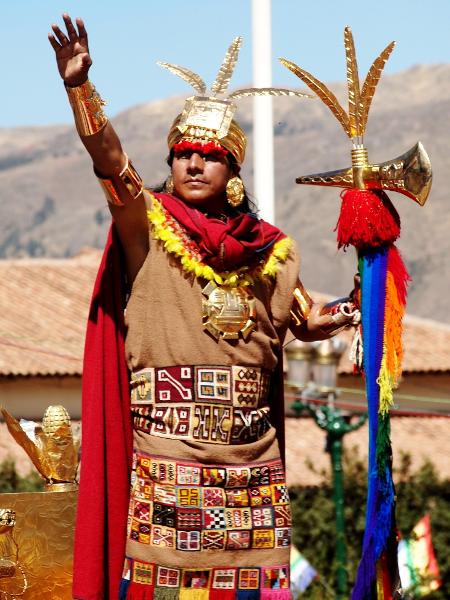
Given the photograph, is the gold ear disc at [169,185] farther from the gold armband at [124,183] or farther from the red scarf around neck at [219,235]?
the gold armband at [124,183]

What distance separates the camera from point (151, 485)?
4859 millimetres

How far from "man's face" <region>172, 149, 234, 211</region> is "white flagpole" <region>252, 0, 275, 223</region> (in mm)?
4892

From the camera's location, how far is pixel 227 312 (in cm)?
491

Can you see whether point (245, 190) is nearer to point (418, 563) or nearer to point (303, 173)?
point (418, 563)

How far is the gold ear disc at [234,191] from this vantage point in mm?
5051

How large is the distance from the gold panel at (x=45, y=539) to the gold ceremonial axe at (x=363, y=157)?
55.5 inches

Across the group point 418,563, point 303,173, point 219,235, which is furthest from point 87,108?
point 303,173

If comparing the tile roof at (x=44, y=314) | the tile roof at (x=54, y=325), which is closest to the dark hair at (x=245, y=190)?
the tile roof at (x=44, y=314)

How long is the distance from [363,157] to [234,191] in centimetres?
47

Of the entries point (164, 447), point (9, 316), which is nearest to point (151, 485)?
point (164, 447)

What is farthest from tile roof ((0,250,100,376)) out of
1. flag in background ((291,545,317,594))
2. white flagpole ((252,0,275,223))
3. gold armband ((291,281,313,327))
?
gold armband ((291,281,313,327))

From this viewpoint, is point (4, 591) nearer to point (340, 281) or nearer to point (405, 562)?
point (405, 562)

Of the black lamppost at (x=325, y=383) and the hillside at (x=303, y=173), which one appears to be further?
the hillside at (x=303, y=173)

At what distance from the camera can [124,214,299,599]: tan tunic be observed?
4.82 meters
